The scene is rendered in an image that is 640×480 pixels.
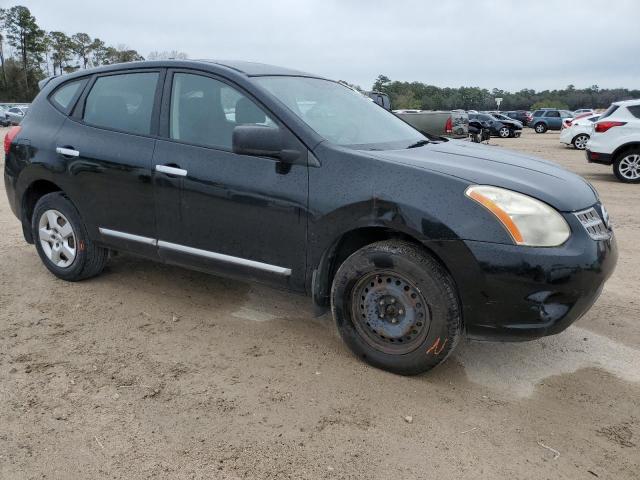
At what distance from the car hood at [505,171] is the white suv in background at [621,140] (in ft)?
28.6

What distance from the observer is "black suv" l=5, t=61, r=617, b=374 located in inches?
110

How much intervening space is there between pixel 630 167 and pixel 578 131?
10.2 metres

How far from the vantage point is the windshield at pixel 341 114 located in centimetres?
346

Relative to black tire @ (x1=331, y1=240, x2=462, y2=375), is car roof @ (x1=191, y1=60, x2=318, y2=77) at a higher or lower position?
higher

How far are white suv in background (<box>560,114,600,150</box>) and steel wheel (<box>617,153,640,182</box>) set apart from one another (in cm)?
1015

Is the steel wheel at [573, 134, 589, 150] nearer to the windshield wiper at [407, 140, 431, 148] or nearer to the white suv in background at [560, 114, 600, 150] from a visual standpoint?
the white suv in background at [560, 114, 600, 150]

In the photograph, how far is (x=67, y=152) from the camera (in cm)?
417

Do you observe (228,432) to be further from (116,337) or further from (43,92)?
(43,92)

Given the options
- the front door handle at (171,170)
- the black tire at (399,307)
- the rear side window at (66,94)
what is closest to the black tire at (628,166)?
the black tire at (399,307)

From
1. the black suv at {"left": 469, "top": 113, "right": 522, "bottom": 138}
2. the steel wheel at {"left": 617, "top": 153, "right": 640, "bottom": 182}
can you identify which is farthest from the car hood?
the black suv at {"left": 469, "top": 113, "right": 522, "bottom": 138}

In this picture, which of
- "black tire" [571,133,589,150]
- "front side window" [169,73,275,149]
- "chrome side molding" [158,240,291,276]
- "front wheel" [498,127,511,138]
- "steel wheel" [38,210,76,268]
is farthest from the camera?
"front wheel" [498,127,511,138]

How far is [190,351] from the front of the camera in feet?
11.2

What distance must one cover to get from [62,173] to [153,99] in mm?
992

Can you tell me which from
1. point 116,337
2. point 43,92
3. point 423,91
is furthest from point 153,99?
point 423,91
